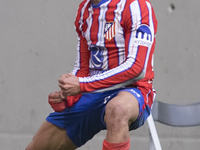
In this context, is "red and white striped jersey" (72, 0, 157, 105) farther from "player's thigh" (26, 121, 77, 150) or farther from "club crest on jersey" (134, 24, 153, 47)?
"player's thigh" (26, 121, 77, 150)

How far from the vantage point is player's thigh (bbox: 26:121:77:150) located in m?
1.93

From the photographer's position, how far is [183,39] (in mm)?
2770

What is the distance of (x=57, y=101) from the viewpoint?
71.6 inches

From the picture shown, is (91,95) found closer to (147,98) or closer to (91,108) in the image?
(91,108)

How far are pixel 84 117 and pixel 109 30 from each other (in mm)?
442

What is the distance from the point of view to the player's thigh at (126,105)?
147 cm

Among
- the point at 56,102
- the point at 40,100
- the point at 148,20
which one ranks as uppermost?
the point at 148,20

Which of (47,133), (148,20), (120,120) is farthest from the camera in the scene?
(47,133)

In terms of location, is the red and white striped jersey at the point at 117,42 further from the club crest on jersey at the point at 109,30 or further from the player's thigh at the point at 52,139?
the player's thigh at the point at 52,139

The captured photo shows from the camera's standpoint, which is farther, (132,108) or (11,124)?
(11,124)

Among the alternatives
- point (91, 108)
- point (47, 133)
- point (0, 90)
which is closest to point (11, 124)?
point (0, 90)

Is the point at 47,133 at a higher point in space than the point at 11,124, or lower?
higher

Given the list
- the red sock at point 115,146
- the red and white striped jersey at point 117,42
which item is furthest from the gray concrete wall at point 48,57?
the red sock at point 115,146

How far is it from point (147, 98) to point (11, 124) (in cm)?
143
